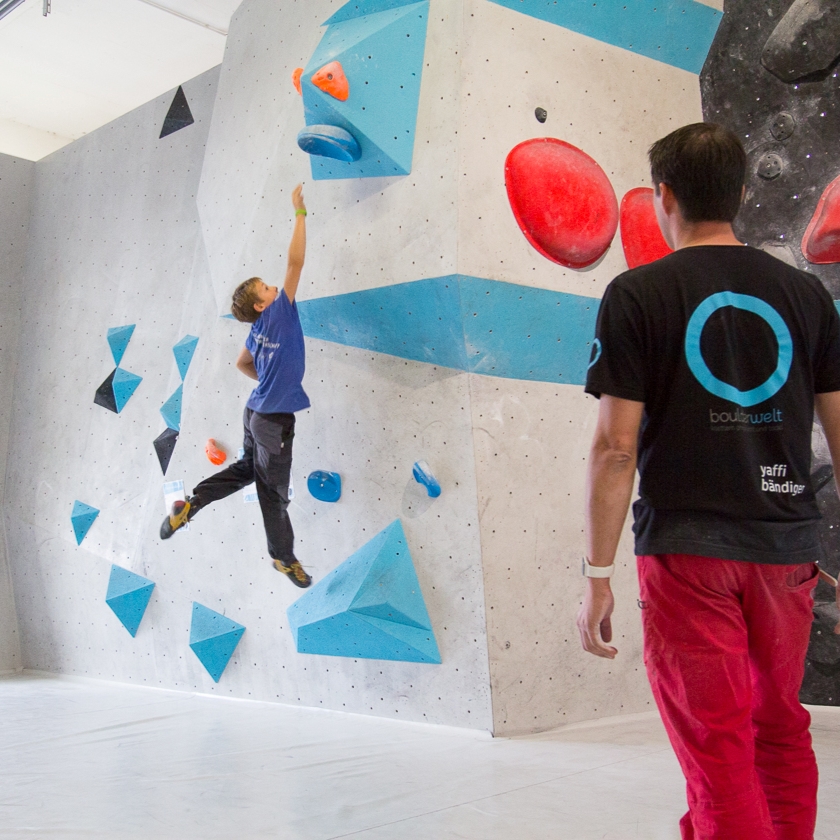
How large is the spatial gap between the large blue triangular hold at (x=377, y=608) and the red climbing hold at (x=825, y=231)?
5.63 feet

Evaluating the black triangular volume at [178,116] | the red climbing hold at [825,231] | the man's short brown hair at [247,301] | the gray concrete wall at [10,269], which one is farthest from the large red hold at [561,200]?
the gray concrete wall at [10,269]

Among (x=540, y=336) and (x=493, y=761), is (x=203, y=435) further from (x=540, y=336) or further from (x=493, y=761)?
(x=493, y=761)

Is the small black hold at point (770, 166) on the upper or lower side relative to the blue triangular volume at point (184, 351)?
upper

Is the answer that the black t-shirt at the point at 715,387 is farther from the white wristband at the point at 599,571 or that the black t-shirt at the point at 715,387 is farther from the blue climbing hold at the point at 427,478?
the blue climbing hold at the point at 427,478

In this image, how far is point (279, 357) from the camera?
3.23 m

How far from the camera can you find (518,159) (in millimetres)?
2797

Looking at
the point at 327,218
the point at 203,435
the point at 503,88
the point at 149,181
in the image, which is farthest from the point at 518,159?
the point at 149,181

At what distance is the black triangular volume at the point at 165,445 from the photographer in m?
4.05

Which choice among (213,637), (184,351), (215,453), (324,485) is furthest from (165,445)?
(324,485)

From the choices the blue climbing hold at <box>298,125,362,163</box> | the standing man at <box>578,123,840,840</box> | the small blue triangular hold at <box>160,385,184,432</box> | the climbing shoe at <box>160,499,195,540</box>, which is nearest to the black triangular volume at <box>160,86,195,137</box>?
the small blue triangular hold at <box>160,385,184,432</box>

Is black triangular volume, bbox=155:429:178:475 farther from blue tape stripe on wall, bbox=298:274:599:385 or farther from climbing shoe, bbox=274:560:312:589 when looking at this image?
blue tape stripe on wall, bbox=298:274:599:385

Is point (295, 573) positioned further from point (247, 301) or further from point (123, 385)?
point (123, 385)

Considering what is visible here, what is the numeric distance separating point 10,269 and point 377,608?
392cm

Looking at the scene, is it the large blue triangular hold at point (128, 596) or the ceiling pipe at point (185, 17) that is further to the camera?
the ceiling pipe at point (185, 17)
